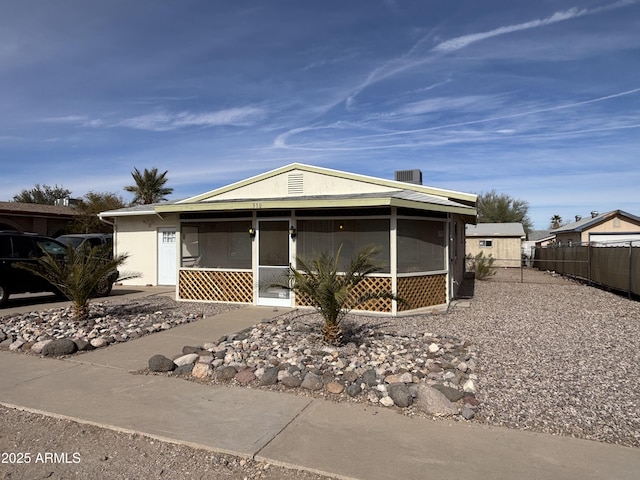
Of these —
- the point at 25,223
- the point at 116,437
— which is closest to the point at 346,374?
the point at 116,437

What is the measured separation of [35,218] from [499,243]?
27.8 metres

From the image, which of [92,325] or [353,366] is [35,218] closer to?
[92,325]

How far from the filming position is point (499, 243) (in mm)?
29344

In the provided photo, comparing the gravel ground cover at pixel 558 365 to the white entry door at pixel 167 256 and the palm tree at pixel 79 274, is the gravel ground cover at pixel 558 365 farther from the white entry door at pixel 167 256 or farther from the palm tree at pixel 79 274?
the white entry door at pixel 167 256

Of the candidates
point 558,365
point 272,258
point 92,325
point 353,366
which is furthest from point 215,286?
point 558,365

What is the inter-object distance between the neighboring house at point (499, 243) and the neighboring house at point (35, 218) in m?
25.5

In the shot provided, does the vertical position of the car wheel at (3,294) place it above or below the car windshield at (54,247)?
below

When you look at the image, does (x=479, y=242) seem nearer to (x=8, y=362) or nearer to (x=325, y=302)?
(x=325, y=302)

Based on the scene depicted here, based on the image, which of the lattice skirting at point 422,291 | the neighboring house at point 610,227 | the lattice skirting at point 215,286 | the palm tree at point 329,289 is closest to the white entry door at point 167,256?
the lattice skirting at point 215,286

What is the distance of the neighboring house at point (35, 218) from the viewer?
76.9 ft

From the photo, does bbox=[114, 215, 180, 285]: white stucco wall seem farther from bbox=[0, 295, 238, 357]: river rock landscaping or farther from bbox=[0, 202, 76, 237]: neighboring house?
bbox=[0, 202, 76, 237]: neighboring house

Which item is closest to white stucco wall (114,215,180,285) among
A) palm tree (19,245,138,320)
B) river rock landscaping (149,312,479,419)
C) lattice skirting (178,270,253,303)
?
lattice skirting (178,270,253,303)

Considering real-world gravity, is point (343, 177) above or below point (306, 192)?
above

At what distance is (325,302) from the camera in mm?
6691
